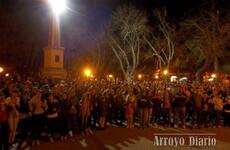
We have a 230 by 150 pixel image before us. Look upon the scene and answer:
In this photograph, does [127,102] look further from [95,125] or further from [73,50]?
[73,50]

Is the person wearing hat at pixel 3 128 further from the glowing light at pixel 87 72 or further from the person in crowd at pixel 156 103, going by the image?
the glowing light at pixel 87 72

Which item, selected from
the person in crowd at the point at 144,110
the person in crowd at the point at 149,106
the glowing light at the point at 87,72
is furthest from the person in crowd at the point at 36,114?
the glowing light at the point at 87,72

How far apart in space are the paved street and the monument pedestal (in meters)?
12.3

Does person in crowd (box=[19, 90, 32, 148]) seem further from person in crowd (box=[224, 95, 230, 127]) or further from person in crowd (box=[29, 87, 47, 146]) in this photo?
person in crowd (box=[224, 95, 230, 127])

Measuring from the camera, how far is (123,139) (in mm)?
10250

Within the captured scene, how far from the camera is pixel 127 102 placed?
12.5m

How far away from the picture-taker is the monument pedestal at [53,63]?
76.6 feet

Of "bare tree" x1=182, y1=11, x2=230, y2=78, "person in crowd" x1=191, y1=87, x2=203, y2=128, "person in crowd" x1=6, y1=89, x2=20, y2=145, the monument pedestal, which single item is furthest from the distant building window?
"bare tree" x1=182, y1=11, x2=230, y2=78

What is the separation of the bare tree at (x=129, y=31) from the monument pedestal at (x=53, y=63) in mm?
9535

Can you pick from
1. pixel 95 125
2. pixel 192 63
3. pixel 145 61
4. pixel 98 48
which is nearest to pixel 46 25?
pixel 98 48

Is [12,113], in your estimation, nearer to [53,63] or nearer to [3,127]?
[3,127]

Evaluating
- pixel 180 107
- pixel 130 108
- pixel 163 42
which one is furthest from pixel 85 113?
pixel 163 42

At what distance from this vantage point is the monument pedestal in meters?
23.4

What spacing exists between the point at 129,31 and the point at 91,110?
71.4ft
